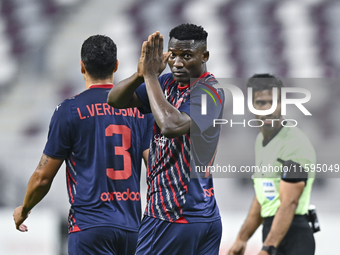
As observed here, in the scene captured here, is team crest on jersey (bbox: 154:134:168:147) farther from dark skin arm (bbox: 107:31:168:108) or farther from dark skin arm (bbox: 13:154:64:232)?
dark skin arm (bbox: 13:154:64:232)

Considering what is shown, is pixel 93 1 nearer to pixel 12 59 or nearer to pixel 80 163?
pixel 12 59

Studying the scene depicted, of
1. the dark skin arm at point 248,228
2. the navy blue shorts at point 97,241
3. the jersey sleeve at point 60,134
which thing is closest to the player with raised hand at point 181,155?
the navy blue shorts at point 97,241

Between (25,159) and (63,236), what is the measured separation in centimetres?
118

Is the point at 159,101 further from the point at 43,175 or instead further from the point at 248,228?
the point at 248,228

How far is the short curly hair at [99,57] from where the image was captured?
108 inches

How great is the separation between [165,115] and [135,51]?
446 centimetres

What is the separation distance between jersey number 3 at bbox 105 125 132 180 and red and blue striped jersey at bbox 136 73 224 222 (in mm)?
490

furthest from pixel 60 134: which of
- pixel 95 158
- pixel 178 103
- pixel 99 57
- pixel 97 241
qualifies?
pixel 178 103

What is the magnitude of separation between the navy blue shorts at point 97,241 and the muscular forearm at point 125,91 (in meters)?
0.83

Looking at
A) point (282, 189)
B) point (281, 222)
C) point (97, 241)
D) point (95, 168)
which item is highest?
point (95, 168)

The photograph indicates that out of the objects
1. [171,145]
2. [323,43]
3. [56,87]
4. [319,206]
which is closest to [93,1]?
[56,87]

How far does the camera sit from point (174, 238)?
2.16 meters

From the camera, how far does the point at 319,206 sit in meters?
5.20

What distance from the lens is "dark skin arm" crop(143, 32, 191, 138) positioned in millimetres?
1927
